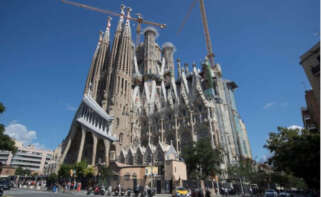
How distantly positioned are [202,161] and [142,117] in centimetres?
3128

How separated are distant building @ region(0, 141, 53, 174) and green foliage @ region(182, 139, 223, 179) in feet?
262

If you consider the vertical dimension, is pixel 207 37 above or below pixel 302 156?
above

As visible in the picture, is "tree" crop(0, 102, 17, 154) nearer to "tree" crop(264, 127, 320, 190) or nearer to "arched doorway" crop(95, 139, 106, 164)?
"arched doorway" crop(95, 139, 106, 164)

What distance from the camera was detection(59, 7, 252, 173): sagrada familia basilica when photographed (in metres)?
44.3

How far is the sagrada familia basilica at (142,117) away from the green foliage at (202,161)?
258 inches

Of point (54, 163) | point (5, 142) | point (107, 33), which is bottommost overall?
point (54, 163)

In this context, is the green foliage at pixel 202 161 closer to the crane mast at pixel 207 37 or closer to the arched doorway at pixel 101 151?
the arched doorway at pixel 101 151

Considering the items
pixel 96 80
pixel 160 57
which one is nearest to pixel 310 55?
pixel 96 80

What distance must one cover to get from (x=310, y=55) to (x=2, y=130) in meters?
37.1

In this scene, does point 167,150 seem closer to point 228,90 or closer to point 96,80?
point 228,90

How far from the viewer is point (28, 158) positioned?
89.1 metres

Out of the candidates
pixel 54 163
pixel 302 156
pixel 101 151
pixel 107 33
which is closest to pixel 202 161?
pixel 302 156

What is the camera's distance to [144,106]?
6122 centimetres

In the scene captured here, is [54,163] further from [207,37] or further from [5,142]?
[207,37]
